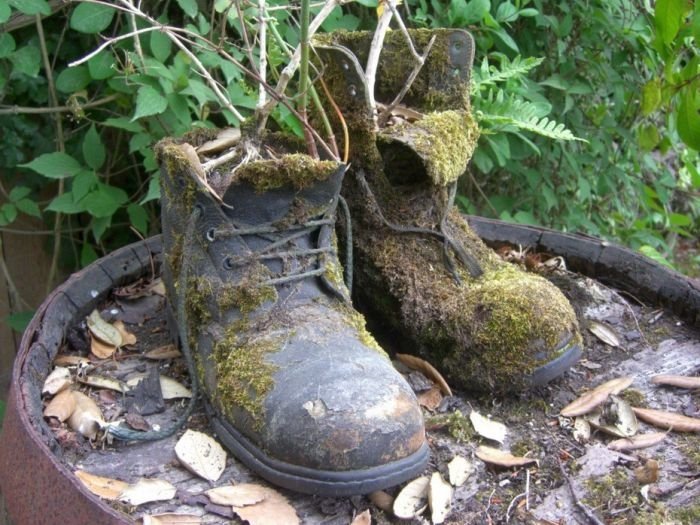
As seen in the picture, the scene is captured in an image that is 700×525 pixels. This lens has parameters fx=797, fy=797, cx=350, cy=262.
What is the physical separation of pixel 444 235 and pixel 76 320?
22.9 inches

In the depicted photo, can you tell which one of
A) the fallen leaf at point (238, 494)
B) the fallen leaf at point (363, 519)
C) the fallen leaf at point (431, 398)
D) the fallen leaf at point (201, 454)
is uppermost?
the fallen leaf at point (238, 494)

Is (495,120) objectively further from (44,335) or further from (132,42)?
(44,335)

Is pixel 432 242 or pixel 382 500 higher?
pixel 432 242

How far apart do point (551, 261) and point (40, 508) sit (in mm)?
981

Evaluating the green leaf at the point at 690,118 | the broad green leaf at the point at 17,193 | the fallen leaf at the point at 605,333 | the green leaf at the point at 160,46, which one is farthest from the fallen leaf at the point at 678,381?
the broad green leaf at the point at 17,193

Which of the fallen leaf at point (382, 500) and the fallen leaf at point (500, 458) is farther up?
the fallen leaf at point (382, 500)

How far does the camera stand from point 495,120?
153cm

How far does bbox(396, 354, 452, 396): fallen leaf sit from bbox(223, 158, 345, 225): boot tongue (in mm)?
264

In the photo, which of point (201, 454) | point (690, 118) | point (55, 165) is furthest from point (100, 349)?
point (690, 118)

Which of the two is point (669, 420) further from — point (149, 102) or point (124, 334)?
point (149, 102)

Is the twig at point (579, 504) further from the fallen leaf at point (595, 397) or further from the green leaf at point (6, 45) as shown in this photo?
the green leaf at point (6, 45)

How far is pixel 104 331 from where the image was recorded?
123 centimetres

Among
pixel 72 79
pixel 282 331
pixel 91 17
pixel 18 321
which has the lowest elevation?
pixel 18 321

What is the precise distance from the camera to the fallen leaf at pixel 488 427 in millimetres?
1003
